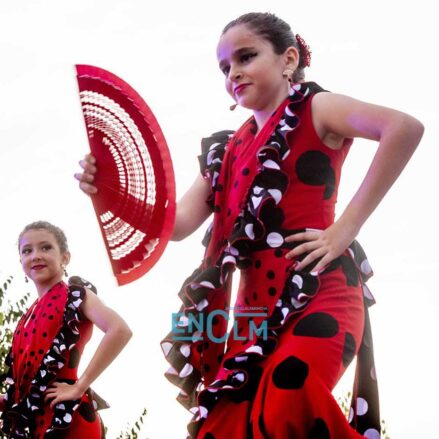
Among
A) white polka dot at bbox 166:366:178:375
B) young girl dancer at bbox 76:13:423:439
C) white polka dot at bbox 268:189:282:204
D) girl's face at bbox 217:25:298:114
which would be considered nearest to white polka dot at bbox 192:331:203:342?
young girl dancer at bbox 76:13:423:439

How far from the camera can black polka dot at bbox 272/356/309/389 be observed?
2.28 meters

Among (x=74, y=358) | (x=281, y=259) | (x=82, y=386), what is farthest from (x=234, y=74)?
(x=74, y=358)

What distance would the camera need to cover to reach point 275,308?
2.52 metres

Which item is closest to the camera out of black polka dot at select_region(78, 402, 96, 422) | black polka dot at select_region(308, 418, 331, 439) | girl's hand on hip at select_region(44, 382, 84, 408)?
black polka dot at select_region(308, 418, 331, 439)

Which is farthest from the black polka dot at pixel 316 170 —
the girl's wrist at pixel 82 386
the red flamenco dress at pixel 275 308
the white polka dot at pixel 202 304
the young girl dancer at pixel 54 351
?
the girl's wrist at pixel 82 386

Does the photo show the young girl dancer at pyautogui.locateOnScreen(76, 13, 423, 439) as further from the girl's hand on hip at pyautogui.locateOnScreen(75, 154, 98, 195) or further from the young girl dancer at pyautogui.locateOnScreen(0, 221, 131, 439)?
the young girl dancer at pyautogui.locateOnScreen(0, 221, 131, 439)

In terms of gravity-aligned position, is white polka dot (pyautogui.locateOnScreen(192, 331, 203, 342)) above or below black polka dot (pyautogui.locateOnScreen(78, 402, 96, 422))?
above

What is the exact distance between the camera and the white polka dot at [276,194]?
2633mm

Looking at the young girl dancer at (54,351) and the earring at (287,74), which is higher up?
the earring at (287,74)

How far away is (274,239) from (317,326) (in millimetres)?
357

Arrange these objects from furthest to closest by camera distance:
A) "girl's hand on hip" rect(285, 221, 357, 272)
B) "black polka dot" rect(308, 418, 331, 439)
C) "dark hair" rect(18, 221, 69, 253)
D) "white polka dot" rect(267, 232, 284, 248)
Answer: "dark hair" rect(18, 221, 69, 253) < "white polka dot" rect(267, 232, 284, 248) < "girl's hand on hip" rect(285, 221, 357, 272) < "black polka dot" rect(308, 418, 331, 439)

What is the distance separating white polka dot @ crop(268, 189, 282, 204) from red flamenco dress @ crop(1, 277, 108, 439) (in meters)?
2.14

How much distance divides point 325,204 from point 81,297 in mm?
2282

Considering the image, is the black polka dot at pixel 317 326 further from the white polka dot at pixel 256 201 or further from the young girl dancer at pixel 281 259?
the white polka dot at pixel 256 201
